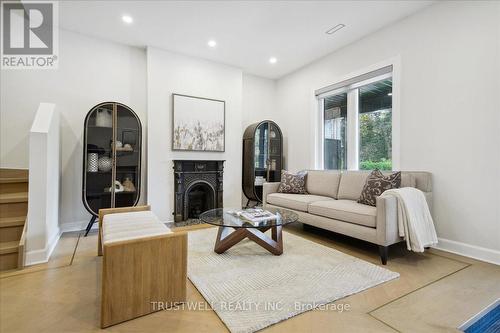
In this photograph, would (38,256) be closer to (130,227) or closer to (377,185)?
(130,227)

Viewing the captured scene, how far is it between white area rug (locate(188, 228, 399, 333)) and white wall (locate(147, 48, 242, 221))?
1.55 m

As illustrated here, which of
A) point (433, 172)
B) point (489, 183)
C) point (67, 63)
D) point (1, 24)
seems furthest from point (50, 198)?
point (489, 183)

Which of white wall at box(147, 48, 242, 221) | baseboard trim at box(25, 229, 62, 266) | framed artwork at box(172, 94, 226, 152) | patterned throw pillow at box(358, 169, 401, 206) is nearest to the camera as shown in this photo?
baseboard trim at box(25, 229, 62, 266)

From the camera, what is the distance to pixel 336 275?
2035 millimetres

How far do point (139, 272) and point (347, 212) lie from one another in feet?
6.93

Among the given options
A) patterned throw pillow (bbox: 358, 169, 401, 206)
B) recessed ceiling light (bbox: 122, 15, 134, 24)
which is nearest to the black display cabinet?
recessed ceiling light (bbox: 122, 15, 134, 24)

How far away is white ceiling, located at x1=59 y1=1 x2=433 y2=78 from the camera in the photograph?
9.48 ft

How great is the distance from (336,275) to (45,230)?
9.08 ft

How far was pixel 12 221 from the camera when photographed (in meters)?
2.34

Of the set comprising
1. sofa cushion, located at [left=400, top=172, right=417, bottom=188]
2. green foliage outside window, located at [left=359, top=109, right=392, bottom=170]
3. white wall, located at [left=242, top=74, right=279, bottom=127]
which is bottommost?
sofa cushion, located at [left=400, top=172, right=417, bottom=188]

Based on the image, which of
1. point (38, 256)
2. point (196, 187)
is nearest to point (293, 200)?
point (196, 187)

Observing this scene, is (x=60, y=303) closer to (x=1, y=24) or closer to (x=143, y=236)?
(x=143, y=236)

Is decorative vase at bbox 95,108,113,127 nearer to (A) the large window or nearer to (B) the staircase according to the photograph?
(B) the staircase

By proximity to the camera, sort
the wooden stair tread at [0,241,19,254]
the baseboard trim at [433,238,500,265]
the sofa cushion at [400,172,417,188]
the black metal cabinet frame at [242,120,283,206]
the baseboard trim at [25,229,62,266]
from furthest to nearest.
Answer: the black metal cabinet frame at [242,120,283,206] < the sofa cushion at [400,172,417,188] < the baseboard trim at [433,238,500,265] < the baseboard trim at [25,229,62,266] < the wooden stair tread at [0,241,19,254]
